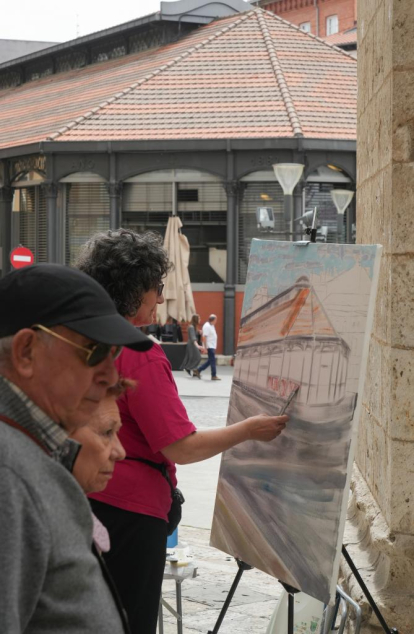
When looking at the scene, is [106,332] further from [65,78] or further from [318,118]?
[65,78]

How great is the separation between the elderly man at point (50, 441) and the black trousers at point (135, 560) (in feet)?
4.41

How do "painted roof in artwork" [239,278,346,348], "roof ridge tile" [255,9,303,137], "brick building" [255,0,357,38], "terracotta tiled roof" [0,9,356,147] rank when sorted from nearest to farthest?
"painted roof in artwork" [239,278,346,348], "roof ridge tile" [255,9,303,137], "terracotta tiled roof" [0,9,356,147], "brick building" [255,0,357,38]

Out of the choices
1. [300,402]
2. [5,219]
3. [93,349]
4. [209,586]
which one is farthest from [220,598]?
[5,219]

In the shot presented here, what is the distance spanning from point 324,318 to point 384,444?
3.05 feet

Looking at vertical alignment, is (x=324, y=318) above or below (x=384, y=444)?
above

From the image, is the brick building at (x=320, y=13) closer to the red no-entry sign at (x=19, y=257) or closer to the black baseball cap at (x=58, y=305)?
the red no-entry sign at (x=19, y=257)

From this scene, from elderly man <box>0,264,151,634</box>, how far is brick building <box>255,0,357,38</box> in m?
47.1

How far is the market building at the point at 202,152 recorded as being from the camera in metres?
21.9

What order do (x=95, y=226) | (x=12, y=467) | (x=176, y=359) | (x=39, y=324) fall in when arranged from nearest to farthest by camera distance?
(x=12, y=467)
(x=39, y=324)
(x=176, y=359)
(x=95, y=226)

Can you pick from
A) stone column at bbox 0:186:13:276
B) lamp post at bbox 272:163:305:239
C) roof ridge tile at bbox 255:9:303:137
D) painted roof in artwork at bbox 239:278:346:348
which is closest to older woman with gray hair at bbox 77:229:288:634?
painted roof in artwork at bbox 239:278:346:348

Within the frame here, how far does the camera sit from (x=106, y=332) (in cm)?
167

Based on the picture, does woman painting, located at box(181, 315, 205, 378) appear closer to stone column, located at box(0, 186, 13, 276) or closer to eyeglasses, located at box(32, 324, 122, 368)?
stone column, located at box(0, 186, 13, 276)

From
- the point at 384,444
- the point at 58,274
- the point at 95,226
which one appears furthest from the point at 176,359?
the point at 58,274

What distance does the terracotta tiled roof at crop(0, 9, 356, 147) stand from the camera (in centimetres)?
2227
